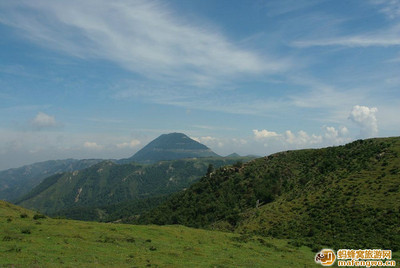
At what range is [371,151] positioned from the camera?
90375 millimetres

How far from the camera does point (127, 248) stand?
32.4 m

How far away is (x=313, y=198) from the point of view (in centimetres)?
7219

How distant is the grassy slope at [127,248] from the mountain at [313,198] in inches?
495

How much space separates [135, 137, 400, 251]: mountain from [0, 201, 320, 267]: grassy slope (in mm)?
12575

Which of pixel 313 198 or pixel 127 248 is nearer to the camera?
pixel 127 248

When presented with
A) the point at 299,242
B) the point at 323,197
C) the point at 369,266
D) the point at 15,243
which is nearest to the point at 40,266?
the point at 15,243

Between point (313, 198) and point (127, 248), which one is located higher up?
point (313, 198)

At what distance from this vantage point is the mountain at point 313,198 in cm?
5025

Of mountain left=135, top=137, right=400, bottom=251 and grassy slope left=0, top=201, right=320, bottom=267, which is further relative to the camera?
mountain left=135, top=137, right=400, bottom=251

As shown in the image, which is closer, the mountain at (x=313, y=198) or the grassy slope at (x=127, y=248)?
the grassy slope at (x=127, y=248)

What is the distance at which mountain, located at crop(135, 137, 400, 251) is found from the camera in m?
50.2

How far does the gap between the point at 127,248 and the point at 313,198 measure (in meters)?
57.9

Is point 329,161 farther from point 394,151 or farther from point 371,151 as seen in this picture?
point 394,151

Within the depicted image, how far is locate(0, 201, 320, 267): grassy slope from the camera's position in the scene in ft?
85.4
